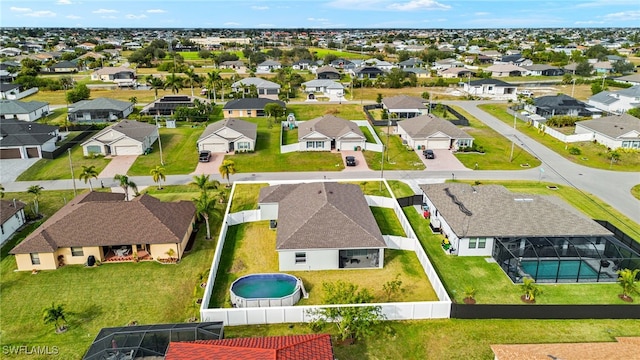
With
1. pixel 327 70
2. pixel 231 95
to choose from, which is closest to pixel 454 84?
pixel 327 70

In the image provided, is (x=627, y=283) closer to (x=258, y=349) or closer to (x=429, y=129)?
(x=258, y=349)

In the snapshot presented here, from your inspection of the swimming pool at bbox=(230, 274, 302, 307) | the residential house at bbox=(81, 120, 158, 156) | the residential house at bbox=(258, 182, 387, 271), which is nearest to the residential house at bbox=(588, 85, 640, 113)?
the residential house at bbox=(258, 182, 387, 271)

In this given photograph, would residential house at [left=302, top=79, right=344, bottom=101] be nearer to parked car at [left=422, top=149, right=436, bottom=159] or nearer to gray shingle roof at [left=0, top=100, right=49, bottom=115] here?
parked car at [left=422, top=149, right=436, bottom=159]

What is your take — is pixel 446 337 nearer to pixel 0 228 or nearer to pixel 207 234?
pixel 207 234

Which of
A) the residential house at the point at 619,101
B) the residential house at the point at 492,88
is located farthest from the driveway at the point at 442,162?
the residential house at the point at 492,88

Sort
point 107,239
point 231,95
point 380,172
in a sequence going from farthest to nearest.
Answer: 1. point 231,95
2. point 380,172
3. point 107,239
